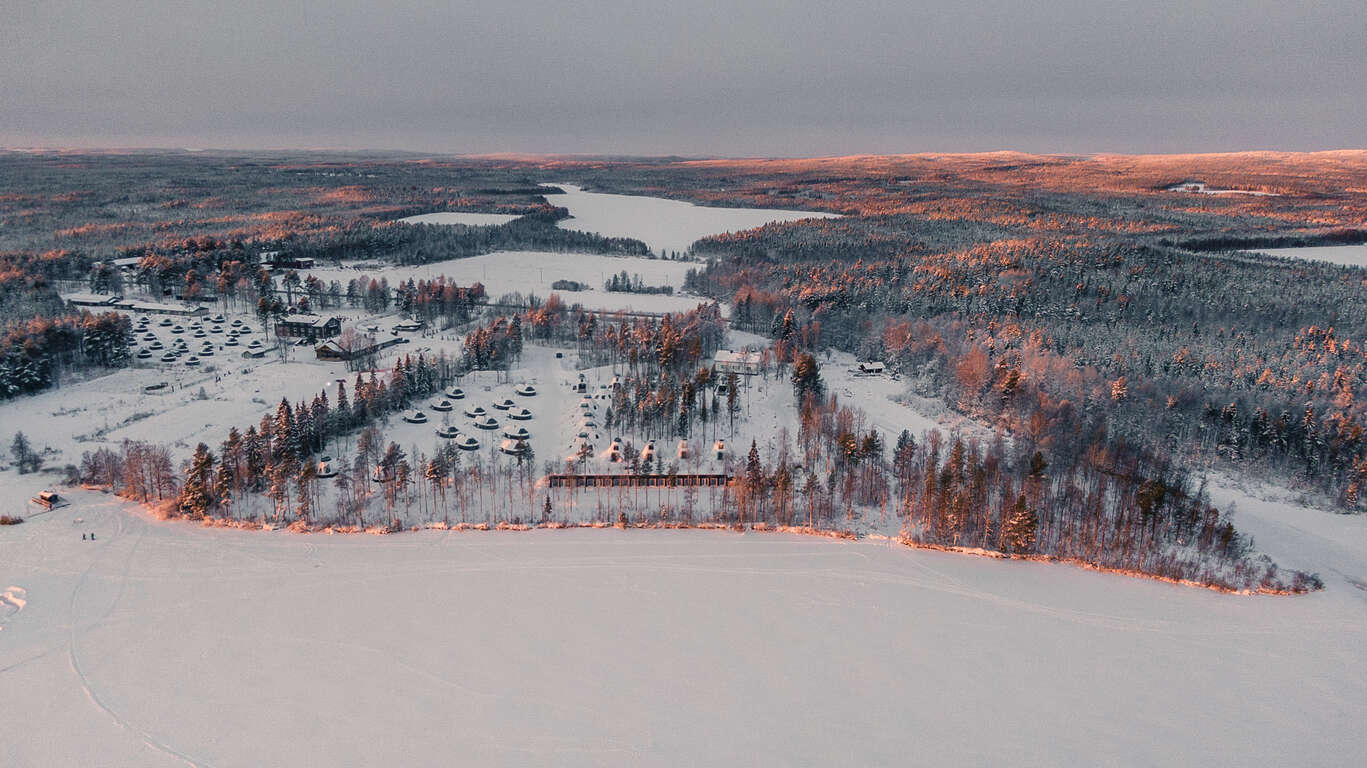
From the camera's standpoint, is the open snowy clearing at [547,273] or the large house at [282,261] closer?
the open snowy clearing at [547,273]

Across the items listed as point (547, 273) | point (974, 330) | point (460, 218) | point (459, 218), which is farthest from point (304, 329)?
point (460, 218)

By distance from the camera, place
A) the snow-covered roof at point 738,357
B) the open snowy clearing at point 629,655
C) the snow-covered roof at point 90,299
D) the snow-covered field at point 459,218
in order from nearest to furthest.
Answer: the open snowy clearing at point 629,655 < the snow-covered roof at point 738,357 < the snow-covered roof at point 90,299 < the snow-covered field at point 459,218

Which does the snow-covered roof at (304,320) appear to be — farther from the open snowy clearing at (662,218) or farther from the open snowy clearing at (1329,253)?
the open snowy clearing at (1329,253)

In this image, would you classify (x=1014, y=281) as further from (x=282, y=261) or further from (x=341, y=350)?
(x=282, y=261)

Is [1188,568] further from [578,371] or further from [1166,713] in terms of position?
[578,371]

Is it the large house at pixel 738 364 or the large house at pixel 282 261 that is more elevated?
the large house at pixel 282 261

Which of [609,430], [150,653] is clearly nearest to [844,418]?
[609,430]

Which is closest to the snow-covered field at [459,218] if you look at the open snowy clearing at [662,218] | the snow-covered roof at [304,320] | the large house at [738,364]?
the open snowy clearing at [662,218]

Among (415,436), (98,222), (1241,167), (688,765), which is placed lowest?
(688,765)
